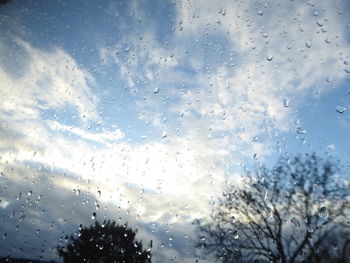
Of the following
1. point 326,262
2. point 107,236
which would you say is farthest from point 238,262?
point 107,236

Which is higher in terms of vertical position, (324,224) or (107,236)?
(107,236)

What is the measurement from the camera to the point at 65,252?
105 ft

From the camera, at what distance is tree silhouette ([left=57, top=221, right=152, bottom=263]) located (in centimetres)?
3182

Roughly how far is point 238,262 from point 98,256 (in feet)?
82.9

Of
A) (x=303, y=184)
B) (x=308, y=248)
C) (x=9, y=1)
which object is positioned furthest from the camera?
(x=308, y=248)

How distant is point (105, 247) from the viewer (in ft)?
110

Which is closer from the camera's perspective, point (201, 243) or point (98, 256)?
point (201, 243)

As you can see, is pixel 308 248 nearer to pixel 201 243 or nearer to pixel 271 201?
pixel 271 201

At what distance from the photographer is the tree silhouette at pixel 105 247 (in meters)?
31.8

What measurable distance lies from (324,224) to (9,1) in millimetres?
20283

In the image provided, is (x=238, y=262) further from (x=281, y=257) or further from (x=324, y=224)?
(x=324, y=224)

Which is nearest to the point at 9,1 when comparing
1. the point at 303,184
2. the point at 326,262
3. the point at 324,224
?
the point at 303,184

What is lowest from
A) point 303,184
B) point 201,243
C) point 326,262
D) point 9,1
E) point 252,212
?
point 326,262

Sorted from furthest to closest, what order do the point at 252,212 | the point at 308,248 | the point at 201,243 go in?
the point at 201,243, the point at 252,212, the point at 308,248
